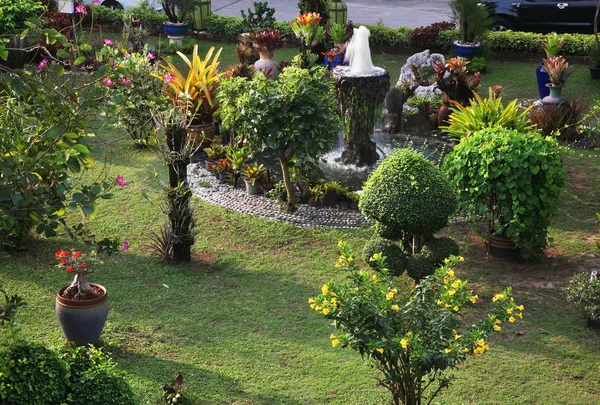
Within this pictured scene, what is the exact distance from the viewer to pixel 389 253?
852 centimetres

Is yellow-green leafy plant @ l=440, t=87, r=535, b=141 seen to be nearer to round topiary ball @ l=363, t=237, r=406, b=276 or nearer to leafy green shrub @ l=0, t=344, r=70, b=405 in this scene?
round topiary ball @ l=363, t=237, r=406, b=276

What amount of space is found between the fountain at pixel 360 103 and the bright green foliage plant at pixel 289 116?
168cm

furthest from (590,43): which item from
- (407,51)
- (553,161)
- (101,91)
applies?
(101,91)

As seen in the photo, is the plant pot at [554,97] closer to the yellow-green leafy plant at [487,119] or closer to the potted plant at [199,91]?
the yellow-green leafy plant at [487,119]

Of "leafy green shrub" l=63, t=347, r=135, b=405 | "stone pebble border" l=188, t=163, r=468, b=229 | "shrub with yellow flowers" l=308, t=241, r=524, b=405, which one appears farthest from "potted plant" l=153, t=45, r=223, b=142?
"shrub with yellow flowers" l=308, t=241, r=524, b=405

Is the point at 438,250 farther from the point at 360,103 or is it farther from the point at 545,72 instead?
the point at 545,72

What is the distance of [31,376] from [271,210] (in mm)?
5294

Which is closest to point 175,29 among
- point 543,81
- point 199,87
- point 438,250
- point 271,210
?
point 199,87

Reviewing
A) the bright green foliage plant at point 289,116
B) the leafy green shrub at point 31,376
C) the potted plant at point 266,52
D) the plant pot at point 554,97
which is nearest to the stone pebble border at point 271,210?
the bright green foliage plant at point 289,116

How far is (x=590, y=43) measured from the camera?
54.5ft

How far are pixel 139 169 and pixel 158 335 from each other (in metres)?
4.66

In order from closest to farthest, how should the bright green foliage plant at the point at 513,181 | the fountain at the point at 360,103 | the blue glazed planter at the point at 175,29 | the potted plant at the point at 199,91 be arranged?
the bright green foliage plant at the point at 513,181, the fountain at the point at 360,103, the potted plant at the point at 199,91, the blue glazed planter at the point at 175,29

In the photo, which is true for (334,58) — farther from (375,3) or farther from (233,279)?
(375,3)

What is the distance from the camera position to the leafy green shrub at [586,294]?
7977 mm
